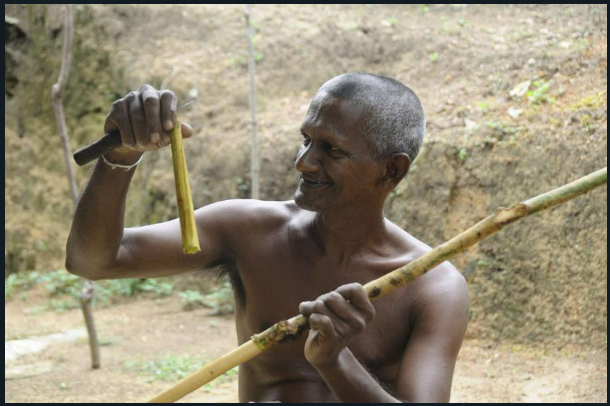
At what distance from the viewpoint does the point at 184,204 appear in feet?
6.68

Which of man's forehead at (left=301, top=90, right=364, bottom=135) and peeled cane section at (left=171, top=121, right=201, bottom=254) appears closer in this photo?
peeled cane section at (left=171, top=121, right=201, bottom=254)

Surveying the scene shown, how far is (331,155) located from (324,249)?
0.41 metres

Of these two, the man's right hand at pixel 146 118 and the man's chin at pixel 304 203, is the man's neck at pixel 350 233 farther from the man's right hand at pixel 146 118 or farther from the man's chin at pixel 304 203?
the man's right hand at pixel 146 118

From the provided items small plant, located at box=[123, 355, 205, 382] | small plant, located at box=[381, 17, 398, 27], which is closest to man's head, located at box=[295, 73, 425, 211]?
small plant, located at box=[123, 355, 205, 382]

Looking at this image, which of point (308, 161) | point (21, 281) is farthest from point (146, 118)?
point (21, 281)

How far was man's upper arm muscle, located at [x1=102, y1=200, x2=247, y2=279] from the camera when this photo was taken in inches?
101

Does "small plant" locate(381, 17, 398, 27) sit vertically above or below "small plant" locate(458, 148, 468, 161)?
above

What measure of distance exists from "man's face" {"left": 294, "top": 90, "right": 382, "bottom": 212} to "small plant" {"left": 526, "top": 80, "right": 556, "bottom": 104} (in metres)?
4.53

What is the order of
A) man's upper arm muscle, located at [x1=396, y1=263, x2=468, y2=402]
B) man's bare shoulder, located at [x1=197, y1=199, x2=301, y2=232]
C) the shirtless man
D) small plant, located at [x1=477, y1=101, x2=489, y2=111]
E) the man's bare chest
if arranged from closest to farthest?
man's upper arm muscle, located at [x1=396, y1=263, x2=468, y2=402] → the shirtless man → the man's bare chest → man's bare shoulder, located at [x1=197, y1=199, x2=301, y2=232] → small plant, located at [x1=477, y1=101, x2=489, y2=111]

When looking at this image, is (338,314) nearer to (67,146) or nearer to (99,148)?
(99,148)

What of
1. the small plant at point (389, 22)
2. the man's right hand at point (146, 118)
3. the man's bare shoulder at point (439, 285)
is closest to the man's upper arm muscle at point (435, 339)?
the man's bare shoulder at point (439, 285)

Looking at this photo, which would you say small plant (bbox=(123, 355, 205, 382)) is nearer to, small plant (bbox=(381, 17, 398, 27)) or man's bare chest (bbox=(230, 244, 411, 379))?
man's bare chest (bbox=(230, 244, 411, 379))

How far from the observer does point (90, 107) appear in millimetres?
9281

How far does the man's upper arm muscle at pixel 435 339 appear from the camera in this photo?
7.50 feet
